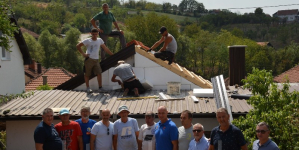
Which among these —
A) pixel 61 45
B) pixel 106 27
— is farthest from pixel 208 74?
pixel 106 27

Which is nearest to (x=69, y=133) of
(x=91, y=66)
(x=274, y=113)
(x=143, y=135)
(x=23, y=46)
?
(x=143, y=135)

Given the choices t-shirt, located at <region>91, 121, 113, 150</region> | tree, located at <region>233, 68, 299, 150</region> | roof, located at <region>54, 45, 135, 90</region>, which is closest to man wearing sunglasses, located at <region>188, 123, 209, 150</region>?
tree, located at <region>233, 68, 299, 150</region>

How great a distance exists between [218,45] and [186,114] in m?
71.3

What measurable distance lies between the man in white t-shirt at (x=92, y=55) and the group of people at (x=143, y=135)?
4.50 meters

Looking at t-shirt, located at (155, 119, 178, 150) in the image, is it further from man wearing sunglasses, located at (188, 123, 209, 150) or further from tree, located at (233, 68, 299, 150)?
tree, located at (233, 68, 299, 150)

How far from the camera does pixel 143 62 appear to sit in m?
13.7

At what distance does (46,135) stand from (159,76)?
21.5 feet

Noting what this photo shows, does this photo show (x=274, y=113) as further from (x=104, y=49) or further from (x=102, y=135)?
(x=104, y=49)

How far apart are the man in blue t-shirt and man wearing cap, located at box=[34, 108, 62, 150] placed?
5.75 feet

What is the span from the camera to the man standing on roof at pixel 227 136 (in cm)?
680

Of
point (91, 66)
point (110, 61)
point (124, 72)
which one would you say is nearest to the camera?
point (124, 72)

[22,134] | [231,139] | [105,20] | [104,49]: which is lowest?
[22,134]

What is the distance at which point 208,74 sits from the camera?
7375 centimetres

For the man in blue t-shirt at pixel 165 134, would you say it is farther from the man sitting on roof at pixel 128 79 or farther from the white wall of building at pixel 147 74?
the white wall of building at pixel 147 74
